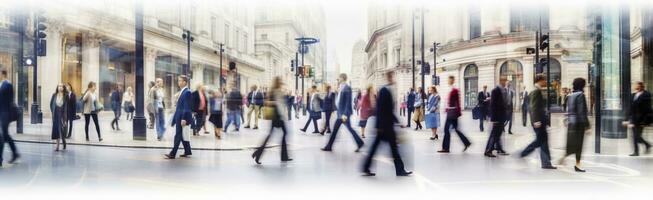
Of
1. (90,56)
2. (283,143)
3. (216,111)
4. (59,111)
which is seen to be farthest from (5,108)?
(90,56)

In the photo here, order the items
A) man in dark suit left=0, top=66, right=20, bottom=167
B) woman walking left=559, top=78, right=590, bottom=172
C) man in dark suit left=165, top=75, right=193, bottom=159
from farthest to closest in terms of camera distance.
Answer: man in dark suit left=165, top=75, right=193, bottom=159, man in dark suit left=0, top=66, right=20, bottom=167, woman walking left=559, top=78, right=590, bottom=172

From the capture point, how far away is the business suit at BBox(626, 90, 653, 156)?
295 inches

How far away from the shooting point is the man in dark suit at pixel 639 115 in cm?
750

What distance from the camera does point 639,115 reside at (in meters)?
7.67

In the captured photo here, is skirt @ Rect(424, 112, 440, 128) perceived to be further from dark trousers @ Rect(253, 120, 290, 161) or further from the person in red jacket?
dark trousers @ Rect(253, 120, 290, 161)

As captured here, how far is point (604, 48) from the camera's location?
370 inches

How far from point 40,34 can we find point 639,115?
1155 centimetres

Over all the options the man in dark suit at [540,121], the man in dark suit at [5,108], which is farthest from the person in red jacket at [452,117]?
the man in dark suit at [5,108]

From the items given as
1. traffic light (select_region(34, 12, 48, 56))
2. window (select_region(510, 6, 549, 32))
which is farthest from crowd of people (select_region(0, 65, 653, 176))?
window (select_region(510, 6, 549, 32))

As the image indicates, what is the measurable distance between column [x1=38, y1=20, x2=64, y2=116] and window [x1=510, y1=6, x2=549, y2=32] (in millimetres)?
10741

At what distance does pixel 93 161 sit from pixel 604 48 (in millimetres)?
9626

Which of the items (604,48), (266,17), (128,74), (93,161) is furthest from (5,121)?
(604,48)

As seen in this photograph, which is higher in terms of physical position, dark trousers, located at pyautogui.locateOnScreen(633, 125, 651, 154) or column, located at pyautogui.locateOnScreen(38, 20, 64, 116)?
column, located at pyautogui.locateOnScreen(38, 20, 64, 116)

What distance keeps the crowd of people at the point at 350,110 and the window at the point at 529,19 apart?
1716mm
